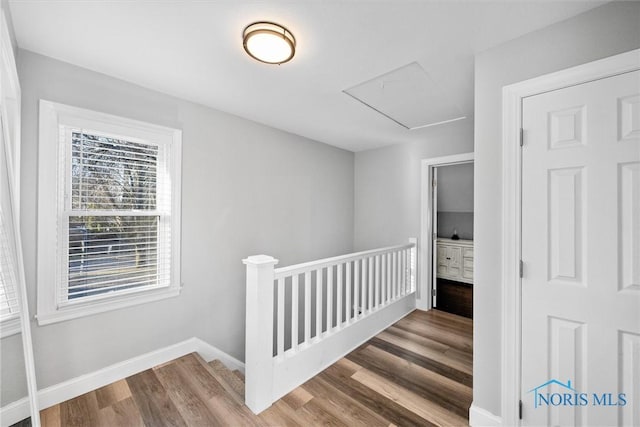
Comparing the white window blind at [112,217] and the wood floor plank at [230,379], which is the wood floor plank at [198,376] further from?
the white window blind at [112,217]

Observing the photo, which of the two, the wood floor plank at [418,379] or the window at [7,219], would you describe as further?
the wood floor plank at [418,379]

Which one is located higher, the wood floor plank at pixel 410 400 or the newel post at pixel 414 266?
the newel post at pixel 414 266

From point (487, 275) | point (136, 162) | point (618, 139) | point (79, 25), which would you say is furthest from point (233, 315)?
point (618, 139)

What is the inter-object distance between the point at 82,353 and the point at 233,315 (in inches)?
47.5

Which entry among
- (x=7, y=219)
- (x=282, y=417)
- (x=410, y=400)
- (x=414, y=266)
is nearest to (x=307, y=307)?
(x=282, y=417)

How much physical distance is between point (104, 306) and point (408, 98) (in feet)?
10.1

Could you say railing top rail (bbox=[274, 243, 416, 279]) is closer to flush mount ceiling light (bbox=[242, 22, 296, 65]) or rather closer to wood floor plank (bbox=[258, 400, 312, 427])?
wood floor plank (bbox=[258, 400, 312, 427])

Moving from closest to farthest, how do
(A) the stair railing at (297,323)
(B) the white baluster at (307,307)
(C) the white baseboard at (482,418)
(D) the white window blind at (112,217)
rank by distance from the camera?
(C) the white baseboard at (482,418), (A) the stair railing at (297,323), (D) the white window blind at (112,217), (B) the white baluster at (307,307)

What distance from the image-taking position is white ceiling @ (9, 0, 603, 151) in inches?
53.7

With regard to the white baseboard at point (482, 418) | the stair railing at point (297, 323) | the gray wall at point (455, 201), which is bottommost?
the white baseboard at point (482, 418)

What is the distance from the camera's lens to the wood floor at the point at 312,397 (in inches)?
66.1

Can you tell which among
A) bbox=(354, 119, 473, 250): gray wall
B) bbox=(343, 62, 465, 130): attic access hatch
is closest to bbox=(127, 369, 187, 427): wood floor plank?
bbox=(343, 62, 465, 130): attic access hatch

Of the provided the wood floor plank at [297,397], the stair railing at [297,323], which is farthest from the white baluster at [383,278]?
the wood floor plank at [297,397]

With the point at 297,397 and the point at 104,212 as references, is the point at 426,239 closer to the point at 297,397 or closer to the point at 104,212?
the point at 297,397
